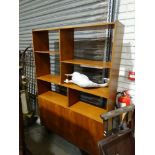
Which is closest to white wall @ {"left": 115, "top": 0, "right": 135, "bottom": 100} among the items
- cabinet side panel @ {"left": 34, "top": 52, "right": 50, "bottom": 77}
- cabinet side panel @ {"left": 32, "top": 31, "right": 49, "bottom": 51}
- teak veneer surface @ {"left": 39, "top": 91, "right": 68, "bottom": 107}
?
teak veneer surface @ {"left": 39, "top": 91, "right": 68, "bottom": 107}

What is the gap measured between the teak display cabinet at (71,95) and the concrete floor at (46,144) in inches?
7.4

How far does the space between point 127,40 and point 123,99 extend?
2.56 feet

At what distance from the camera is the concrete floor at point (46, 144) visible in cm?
262

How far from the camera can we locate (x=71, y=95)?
8.35ft

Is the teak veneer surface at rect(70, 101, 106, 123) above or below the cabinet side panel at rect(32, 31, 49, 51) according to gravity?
below

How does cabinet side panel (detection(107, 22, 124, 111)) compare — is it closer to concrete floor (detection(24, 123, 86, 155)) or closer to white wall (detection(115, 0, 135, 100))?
white wall (detection(115, 0, 135, 100))

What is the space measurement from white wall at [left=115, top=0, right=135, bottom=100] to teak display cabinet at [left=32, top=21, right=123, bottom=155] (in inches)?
5.6

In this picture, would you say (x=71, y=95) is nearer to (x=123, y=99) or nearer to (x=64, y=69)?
(x=64, y=69)

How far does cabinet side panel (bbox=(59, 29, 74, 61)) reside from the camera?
→ 236cm

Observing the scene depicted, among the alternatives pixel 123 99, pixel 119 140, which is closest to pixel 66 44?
pixel 123 99

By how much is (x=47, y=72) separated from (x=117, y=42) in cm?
159
